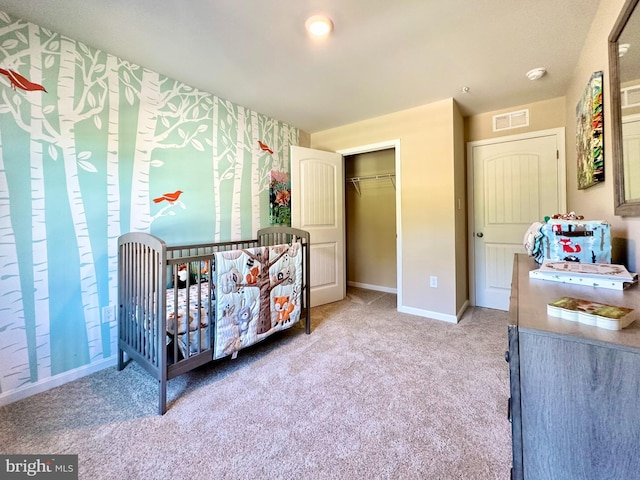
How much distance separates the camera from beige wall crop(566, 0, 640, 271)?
116 centimetres

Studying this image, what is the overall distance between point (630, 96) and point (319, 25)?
150cm

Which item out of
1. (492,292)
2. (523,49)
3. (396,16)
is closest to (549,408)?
(396,16)

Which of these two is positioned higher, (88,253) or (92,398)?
(88,253)

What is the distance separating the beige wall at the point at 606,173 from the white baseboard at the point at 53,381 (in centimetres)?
300

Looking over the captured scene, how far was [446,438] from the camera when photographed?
4.13ft

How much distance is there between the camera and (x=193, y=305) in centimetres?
174

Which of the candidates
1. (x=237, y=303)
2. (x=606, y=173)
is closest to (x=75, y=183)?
(x=237, y=303)

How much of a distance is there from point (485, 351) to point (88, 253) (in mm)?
2919

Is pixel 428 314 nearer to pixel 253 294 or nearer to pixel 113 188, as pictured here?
pixel 253 294

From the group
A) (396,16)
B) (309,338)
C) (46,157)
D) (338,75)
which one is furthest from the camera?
(309,338)

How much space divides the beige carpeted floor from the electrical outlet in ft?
1.11

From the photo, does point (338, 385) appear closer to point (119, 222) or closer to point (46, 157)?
point (119, 222)

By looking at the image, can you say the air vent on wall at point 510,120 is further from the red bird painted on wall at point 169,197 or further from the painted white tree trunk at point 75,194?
the painted white tree trunk at point 75,194

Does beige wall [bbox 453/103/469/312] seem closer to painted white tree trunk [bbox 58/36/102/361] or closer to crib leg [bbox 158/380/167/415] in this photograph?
crib leg [bbox 158/380/167/415]
